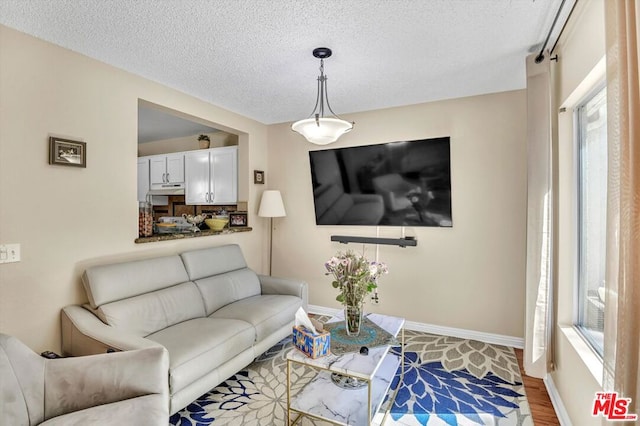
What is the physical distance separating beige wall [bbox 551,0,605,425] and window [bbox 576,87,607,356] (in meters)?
0.05

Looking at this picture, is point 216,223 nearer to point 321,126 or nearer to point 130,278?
point 130,278

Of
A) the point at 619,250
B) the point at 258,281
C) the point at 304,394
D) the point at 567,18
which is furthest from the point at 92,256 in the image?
the point at 567,18

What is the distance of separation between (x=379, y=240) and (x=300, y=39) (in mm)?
2274

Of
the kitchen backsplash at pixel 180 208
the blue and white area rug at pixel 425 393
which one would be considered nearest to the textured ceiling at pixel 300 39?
the kitchen backsplash at pixel 180 208

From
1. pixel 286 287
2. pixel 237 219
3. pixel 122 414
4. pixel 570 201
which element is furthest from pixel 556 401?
pixel 237 219

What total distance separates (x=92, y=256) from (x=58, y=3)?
172 centimetres

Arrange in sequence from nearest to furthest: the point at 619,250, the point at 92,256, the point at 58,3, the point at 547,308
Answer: the point at 619,250 → the point at 58,3 → the point at 547,308 → the point at 92,256

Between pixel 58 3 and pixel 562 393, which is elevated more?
pixel 58 3

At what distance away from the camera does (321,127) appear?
2.28 metres

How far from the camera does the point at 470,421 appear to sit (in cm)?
210

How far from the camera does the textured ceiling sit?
Answer: 1916 mm

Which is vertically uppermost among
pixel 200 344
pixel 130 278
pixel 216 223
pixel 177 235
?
pixel 216 223

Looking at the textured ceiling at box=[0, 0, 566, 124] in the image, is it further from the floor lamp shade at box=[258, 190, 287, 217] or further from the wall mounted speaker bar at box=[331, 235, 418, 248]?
the wall mounted speaker bar at box=[331, 235, 418, 248]

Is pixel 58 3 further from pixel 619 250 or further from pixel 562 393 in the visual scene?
pixel 562 393
